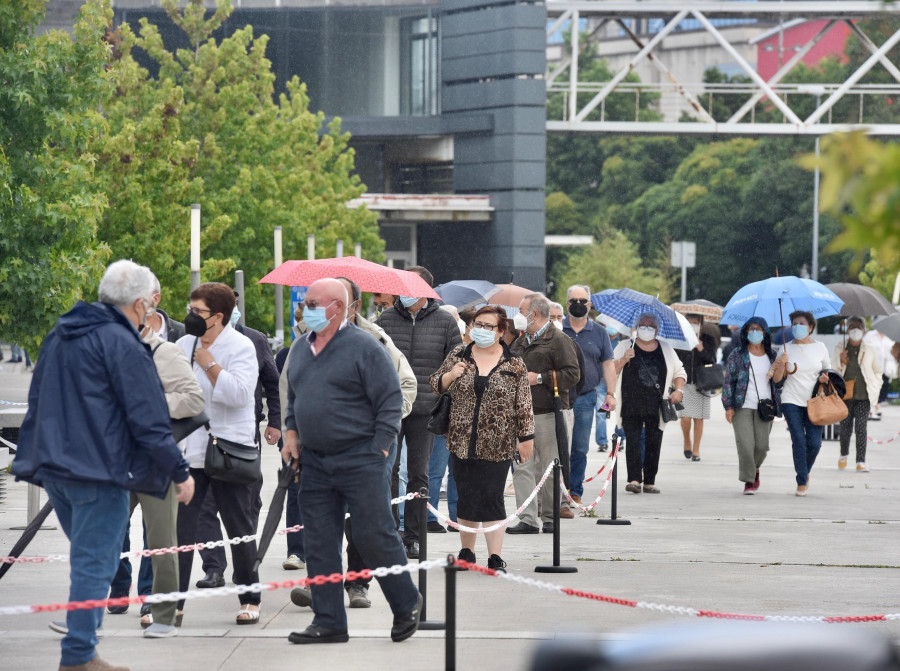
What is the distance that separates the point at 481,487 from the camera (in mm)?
9367

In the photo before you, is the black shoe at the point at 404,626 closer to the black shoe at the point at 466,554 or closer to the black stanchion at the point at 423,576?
the black stanchion at the point at 423,576

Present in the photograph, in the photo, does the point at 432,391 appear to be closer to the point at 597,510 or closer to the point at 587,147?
the point at 597,510

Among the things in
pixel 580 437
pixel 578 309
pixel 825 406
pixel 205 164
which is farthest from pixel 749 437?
pixel 205 164

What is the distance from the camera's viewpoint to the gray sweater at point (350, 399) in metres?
7.16

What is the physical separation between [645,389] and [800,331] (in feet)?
6.70

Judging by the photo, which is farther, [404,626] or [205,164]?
[205,164]

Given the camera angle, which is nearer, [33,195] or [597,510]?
[597,510]

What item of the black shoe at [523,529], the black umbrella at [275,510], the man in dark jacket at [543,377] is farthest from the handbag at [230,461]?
the black shoe at [523,529]

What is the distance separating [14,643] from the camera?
24.1ft

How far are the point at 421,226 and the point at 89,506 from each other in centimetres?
4537

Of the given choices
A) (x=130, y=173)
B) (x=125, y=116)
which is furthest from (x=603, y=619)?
(x=125, y=116)

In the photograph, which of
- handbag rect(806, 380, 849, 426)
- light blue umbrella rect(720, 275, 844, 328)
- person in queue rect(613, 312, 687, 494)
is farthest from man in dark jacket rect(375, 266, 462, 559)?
light blue umbrella rect(720, 275, 844, 328)

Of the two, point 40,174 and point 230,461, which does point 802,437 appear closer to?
point 40,174

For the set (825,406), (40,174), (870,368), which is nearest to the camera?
(825,406)
